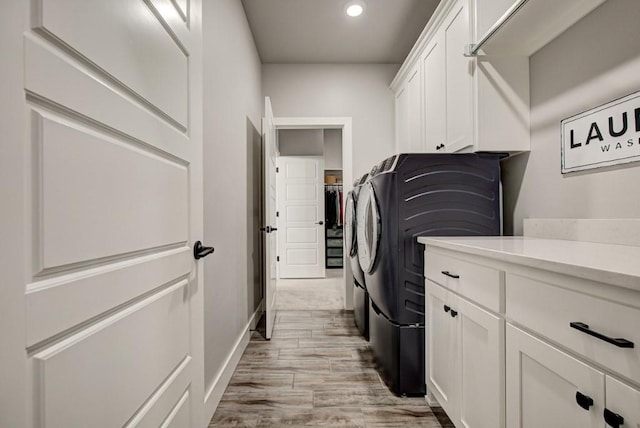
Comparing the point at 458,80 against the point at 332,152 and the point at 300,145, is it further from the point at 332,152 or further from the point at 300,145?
the point at 332,152

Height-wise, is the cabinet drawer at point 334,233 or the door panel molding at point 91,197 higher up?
the door panel molding at point 91,197

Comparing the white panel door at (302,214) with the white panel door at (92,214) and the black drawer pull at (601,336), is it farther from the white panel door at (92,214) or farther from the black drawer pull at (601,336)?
the black drawer pull at (601,336)

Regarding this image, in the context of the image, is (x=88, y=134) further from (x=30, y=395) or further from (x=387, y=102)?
(x=387, y=102)

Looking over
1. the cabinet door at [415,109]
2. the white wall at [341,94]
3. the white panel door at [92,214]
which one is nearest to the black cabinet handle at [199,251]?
the white panel door at [92,214]

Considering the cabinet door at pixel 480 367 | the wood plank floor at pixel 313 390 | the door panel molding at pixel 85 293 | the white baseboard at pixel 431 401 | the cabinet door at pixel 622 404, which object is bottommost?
the wood plank floor at pixel 313 390

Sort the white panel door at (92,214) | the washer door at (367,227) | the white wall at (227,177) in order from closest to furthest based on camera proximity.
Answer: the white panel door at (92,214), the white wall at (227,177), the washer door at (367,227)

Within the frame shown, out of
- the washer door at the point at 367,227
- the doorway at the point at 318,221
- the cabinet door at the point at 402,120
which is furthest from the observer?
the doorway at the point at 318,221

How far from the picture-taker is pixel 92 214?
1.98 feet

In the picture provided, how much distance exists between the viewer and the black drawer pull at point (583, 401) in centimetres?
73

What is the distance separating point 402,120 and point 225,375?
108 inches

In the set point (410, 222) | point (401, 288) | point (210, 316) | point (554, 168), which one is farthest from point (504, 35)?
point (210, 316)

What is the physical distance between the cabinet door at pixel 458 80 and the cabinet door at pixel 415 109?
0.53m

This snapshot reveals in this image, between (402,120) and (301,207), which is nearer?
(402,120)

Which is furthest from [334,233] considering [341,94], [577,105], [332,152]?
[577,105]
